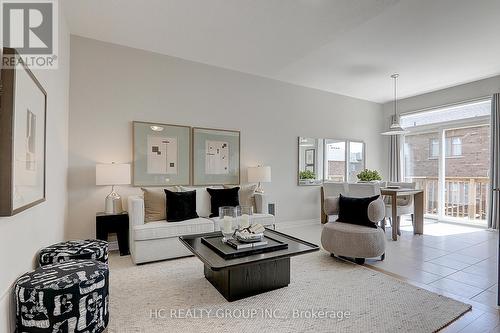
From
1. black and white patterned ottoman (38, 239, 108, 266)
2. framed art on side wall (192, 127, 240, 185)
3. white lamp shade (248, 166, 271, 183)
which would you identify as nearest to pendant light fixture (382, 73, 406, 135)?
white lamp shade (248, 166, 271, 183)

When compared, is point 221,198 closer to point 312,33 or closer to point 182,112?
point 182,112

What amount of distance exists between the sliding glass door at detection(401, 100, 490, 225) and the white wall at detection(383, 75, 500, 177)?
18 centimetres

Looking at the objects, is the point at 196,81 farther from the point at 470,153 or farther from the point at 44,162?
the point at 470,153

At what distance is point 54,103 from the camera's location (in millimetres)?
2609

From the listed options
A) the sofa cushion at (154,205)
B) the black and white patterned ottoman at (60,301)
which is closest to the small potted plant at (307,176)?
the sofa cushion at (154,205)

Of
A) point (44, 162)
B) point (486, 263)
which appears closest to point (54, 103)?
point (44, 162)

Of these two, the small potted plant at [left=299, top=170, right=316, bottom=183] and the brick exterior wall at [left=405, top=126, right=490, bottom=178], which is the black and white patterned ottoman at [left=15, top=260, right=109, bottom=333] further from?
the brick exterior wall at [left=405, top=126, right=490, bottom=178]

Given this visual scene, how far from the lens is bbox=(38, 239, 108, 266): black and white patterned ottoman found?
2.02 meters

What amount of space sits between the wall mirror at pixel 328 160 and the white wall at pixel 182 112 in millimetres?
164

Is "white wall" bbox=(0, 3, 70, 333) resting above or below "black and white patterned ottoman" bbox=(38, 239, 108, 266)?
above

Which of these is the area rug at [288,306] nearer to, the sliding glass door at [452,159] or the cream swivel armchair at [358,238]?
the cream swivel armchair at [358,238]

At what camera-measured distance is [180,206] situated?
3.41 metres

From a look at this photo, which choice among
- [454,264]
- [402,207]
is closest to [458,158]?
[402,207]

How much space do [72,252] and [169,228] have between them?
1.14m
